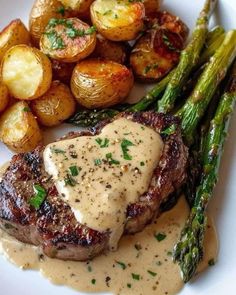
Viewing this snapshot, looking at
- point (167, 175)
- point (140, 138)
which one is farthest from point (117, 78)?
point (167, 175)

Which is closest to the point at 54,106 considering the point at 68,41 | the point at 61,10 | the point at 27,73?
the point at 27,73

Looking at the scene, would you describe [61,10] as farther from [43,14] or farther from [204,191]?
[204,191]

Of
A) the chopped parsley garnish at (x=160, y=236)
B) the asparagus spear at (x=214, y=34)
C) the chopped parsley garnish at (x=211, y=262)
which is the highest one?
the asparagus spear at (x=214, y=34)

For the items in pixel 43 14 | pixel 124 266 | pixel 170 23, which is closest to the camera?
pixel 124 266

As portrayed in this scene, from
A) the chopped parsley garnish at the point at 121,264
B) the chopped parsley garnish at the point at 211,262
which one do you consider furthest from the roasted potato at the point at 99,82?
the chopped parsley garnish at the point at 211,262

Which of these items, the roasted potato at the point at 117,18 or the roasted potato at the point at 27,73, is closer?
the roasted potato at the point at 27,73

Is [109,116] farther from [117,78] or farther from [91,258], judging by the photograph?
[91,258]

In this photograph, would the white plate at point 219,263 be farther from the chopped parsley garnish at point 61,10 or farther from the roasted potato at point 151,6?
the chopped parsley garnish at point 61,10
